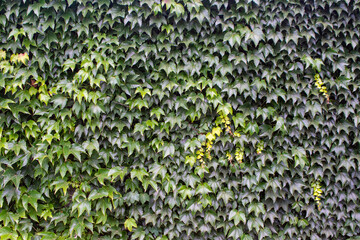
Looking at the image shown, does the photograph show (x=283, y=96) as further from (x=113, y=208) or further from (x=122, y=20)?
(x=113, y=208)

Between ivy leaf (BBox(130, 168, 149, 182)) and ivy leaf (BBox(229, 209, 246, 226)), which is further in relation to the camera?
ivy leaf (BBox(229, 209, 246, 226))

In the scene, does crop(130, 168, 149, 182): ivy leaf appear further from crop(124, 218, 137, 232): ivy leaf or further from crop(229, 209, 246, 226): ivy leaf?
crop(229, 209, 246, 226): ivy leaf

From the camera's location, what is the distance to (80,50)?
2.85 meters

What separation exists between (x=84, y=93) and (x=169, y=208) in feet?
5.39

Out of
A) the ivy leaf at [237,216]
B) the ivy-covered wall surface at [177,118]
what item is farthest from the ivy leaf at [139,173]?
the ivy leaf at [237,216]

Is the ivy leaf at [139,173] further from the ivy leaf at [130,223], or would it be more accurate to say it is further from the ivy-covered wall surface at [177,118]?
the ivy leaf at [130,223]

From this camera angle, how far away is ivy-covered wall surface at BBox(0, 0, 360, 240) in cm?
280

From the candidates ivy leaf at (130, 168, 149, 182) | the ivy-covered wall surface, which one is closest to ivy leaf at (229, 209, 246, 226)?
the ivy-covered wall surface

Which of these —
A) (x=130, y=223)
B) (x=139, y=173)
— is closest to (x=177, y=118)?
(x=139, y=173)

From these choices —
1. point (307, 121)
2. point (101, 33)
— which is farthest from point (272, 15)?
point (101, 33)

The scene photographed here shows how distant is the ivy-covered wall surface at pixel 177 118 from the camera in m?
2.80

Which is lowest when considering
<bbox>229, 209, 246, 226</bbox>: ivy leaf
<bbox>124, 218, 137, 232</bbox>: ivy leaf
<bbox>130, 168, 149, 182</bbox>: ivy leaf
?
<bbox>124, 218, 137, 232</bbox>: ivy leaf

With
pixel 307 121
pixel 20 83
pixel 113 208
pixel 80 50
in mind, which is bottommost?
pixel 113 208

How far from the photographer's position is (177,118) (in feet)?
9.50
